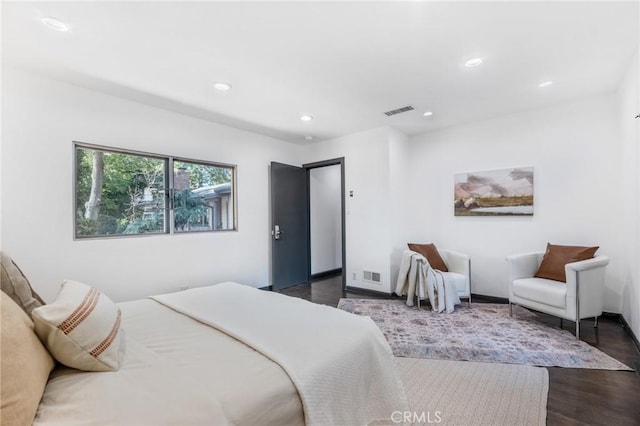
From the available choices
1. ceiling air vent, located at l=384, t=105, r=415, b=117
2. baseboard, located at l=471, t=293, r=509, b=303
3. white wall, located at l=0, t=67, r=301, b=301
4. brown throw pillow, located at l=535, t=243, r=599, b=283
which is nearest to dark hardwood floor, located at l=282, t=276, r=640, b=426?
brown throw pillow, located at l=535, t=243, r=599, b=283

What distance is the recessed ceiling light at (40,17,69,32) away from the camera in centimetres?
191

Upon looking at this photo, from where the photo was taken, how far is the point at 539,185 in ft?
12.0

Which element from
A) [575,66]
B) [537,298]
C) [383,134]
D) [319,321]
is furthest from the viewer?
[383,134]

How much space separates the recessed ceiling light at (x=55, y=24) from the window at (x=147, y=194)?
1243 mm

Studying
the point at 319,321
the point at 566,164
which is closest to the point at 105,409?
the point at 319,321

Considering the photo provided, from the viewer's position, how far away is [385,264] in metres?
4.25

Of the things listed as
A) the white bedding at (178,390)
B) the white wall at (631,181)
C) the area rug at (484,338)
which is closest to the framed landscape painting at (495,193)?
the white wall at (631,181)

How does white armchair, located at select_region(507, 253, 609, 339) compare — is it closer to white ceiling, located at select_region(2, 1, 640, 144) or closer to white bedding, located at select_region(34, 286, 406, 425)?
white ceiling, located at select_region(2, 1, 640, 144)

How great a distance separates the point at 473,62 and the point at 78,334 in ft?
10.7

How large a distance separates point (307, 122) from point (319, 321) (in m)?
3.06

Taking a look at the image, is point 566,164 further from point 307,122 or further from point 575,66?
point 307,122

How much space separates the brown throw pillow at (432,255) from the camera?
395 centimetres

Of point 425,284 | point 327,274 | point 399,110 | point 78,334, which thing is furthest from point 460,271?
point 78,334

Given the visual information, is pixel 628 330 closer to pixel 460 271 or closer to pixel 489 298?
pixel 489 298
